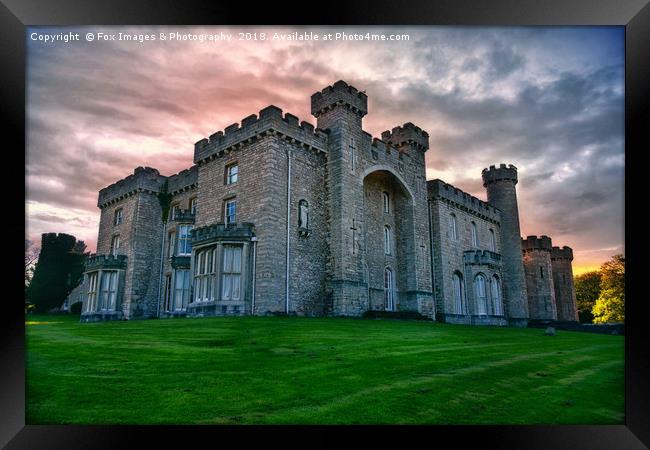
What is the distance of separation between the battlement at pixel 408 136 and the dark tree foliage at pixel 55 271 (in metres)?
14.0

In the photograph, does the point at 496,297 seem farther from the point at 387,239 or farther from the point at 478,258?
the point at 387,239

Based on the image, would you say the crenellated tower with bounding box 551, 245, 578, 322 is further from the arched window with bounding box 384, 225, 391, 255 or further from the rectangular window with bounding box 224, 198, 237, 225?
the rectangular window with bounding box 224, 198, 237, 225

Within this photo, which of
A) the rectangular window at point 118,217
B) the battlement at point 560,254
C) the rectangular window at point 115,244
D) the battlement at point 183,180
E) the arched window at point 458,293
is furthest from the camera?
the battlement at point 560,254

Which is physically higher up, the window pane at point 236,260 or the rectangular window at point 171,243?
the rectangular window at point 171,243

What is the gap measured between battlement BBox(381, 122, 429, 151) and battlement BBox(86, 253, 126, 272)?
44.5 feet

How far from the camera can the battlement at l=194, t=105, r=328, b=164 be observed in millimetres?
16125

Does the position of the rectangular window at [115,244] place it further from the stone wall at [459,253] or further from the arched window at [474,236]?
the arched window at [474,236]

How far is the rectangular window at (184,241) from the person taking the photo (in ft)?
68.3

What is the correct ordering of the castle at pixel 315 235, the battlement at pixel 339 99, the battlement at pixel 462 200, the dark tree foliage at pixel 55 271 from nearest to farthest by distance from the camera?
the dark tree foliage at pixel 55 271 → the castle at pixel 315 235 → the battlement at pixel 339 99 → the battlement at pixel 462 200

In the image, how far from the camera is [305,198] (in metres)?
16.8
